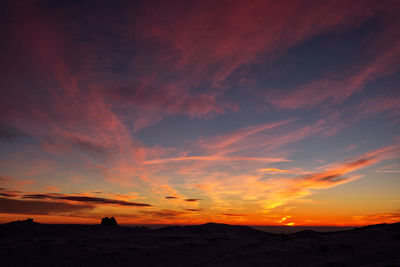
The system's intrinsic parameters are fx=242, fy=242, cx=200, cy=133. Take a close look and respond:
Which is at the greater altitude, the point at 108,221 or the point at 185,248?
the point at 108,221

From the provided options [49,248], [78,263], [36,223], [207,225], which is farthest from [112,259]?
[207,225]

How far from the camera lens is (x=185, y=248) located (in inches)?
849

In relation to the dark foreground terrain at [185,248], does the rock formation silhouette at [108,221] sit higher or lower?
higher

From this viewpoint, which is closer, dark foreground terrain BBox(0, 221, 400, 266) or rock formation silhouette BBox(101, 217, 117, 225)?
dark foreground terrain BBox(0, 221, 400, 266)

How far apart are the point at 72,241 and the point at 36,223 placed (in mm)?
10799

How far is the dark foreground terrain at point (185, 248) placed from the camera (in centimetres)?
1198

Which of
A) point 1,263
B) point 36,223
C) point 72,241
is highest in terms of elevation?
point 36,223

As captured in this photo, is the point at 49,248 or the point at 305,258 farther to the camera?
the point at 49,248

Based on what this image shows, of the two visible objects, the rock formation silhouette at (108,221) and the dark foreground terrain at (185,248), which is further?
the rock formation silhouette at (108,221)

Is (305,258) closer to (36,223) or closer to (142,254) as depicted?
(142,254)

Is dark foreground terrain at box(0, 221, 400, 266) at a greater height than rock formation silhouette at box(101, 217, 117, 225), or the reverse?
rock formation silhouette at box(101, 217, 117, 225)

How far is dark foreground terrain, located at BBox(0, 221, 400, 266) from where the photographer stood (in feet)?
39.3

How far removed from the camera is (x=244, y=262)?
13.6m

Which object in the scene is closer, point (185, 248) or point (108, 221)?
point (185, 248)
